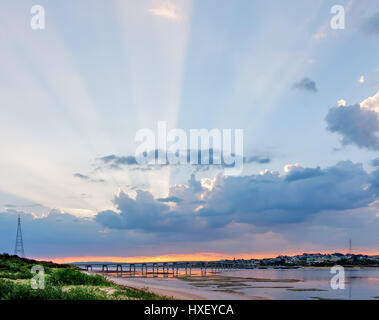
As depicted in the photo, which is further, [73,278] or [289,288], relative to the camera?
[289,288]

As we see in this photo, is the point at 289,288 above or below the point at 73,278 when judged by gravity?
below

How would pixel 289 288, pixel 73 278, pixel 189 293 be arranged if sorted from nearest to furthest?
pixel 73 278 → pixel 189 293 → pixel 289 288

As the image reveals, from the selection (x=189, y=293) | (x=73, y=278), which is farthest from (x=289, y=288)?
(x=73, y=278)

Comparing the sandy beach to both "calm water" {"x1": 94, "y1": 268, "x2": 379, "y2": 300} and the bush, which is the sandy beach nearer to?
"calm water" {"x1": 94, "y1": 268, "x2": 379, "y2": 300}

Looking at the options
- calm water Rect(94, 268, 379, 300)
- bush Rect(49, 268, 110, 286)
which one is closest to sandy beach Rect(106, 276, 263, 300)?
calm water Rect(94, 268, 379, 300)

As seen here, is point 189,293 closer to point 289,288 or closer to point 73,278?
point 73,278

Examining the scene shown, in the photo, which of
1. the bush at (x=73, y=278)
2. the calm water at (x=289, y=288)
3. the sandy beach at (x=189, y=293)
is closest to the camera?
the bush at (x=73, y=278)

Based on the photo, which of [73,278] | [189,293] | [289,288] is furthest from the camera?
[289,288]

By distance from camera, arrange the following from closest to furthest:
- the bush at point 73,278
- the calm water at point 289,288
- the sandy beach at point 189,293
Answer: the bush at point 73,278 < the sandy beach at point 189,293 < the calm water at point 289,288

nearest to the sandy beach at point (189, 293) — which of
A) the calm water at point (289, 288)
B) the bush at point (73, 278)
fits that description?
the calm water at point (289, 288)

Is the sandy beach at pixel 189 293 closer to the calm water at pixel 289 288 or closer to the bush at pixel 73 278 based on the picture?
the calm water at pixel 289 288
